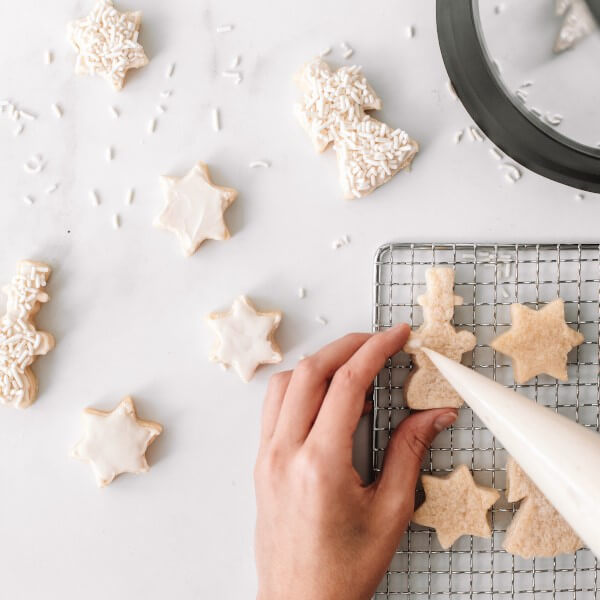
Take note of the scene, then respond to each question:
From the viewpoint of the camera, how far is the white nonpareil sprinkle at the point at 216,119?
0.98 meters

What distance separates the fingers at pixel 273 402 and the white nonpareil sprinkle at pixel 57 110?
0.51m

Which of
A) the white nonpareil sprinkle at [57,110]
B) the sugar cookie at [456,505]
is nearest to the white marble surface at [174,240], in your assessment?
the white nonpareil sprinkle at [57,110]

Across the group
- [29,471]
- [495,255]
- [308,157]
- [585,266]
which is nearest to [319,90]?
[308,157]

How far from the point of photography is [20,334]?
0.96m

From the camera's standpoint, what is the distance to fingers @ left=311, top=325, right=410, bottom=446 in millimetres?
826

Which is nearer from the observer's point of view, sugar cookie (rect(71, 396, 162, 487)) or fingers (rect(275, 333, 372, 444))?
fingers (rect(275, 333, 372, 444))

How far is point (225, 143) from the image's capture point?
3.22 feet

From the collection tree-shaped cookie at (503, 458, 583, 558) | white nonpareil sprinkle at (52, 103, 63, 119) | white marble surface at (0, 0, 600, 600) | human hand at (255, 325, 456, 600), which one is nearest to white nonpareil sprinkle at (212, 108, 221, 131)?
white marble surface at (0, 0, 600, 600)

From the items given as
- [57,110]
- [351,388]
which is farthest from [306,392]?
[57,110]

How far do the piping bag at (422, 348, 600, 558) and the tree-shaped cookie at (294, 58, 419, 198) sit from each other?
33cm

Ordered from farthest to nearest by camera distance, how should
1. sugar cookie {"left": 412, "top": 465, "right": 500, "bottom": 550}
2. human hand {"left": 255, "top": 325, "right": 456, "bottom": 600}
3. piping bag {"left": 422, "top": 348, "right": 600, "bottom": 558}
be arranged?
1. sugar cookie {"left": 412, "top": 465, "right": 500, "bottom": 550}
2. human hand {"left": 255, "top": 325, "right": 456, "bottom": 600}
3. piping bag {"left": 422, "top": 348, "right": 600, "bottom": 558}

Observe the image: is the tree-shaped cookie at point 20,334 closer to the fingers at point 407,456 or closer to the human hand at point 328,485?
the human hand at point 328,485

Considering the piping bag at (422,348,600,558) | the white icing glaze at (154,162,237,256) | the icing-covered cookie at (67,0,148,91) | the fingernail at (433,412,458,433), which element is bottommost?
the fingernail at (433,412,458,433)

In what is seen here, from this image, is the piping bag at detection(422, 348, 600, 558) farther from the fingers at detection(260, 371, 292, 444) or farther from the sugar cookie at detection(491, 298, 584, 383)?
the fingers at detection(260, 371, 292, 444)
